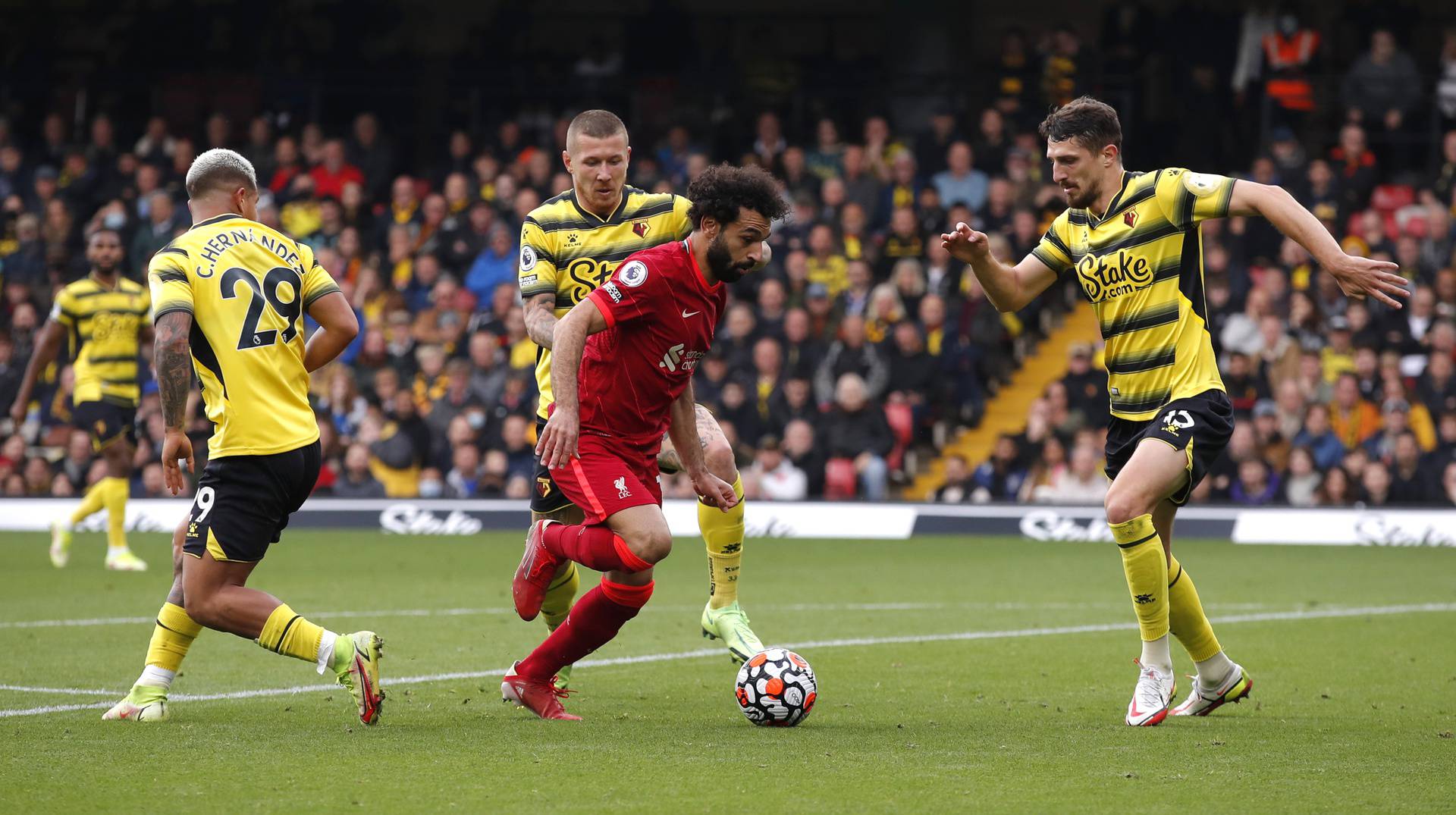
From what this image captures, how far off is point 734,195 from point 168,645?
2790mm

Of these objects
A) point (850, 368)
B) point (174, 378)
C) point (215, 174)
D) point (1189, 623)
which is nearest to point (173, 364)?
point (174, 378)

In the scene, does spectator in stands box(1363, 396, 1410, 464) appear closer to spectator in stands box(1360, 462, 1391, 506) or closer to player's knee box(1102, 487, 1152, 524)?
spectator in stands box(1360, 462, 1391, 506)

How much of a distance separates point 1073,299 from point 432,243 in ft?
24.8

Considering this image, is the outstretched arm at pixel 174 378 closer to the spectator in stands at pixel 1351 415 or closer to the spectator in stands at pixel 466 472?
the spectator in stands at pixel 466 472

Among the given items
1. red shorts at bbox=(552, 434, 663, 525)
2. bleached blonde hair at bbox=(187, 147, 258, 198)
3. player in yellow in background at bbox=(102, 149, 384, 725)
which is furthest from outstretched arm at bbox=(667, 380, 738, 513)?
bleached blonde hair at bbox=(187, 147, 258, 198)

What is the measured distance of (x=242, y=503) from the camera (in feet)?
21.8

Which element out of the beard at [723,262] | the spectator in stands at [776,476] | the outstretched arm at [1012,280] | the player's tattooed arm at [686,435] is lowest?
the spectator in stands at [776,476]

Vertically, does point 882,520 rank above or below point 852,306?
below

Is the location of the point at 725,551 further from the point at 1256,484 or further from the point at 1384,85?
the point at 1384,85

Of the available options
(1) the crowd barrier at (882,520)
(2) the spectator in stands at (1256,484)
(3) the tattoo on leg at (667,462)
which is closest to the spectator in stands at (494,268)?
(1) the crowd barrier at (882,520)

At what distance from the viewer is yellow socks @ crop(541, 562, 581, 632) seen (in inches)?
311

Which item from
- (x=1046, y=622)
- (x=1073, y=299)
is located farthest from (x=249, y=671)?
(x=1073, y=299)

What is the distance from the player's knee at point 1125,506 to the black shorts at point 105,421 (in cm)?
890

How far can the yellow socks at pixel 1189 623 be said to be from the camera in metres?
7.04
